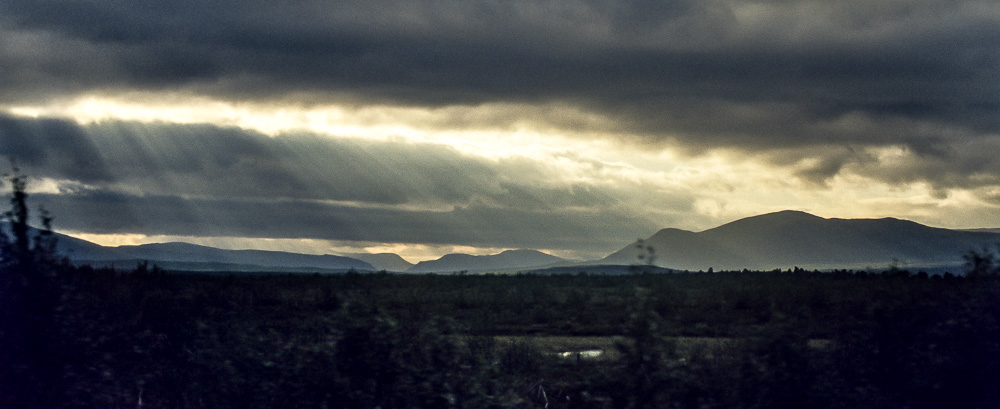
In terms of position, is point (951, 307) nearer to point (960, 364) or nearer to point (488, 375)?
point (960, 364)

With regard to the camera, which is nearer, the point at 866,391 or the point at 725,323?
the point at 866,391

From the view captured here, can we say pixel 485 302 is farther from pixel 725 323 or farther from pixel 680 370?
pixel 680 370

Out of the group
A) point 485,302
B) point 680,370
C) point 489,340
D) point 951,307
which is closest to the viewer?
point 680,370


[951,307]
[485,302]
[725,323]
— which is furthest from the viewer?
[485,302]

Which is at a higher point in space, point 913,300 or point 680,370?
point 913,300

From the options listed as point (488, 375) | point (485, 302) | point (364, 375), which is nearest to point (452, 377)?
point (488, 375)

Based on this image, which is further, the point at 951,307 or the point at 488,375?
the point at 951,307

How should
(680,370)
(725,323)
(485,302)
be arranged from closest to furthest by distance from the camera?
(680,370)
(725,323)
(485,302)

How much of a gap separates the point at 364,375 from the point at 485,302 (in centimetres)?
2933

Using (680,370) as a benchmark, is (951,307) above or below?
above

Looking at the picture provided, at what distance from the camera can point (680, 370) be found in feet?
39.4

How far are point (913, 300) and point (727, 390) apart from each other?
12.3ft

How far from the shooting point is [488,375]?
12281mm

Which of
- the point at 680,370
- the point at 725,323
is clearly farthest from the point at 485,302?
the point at 680,370
